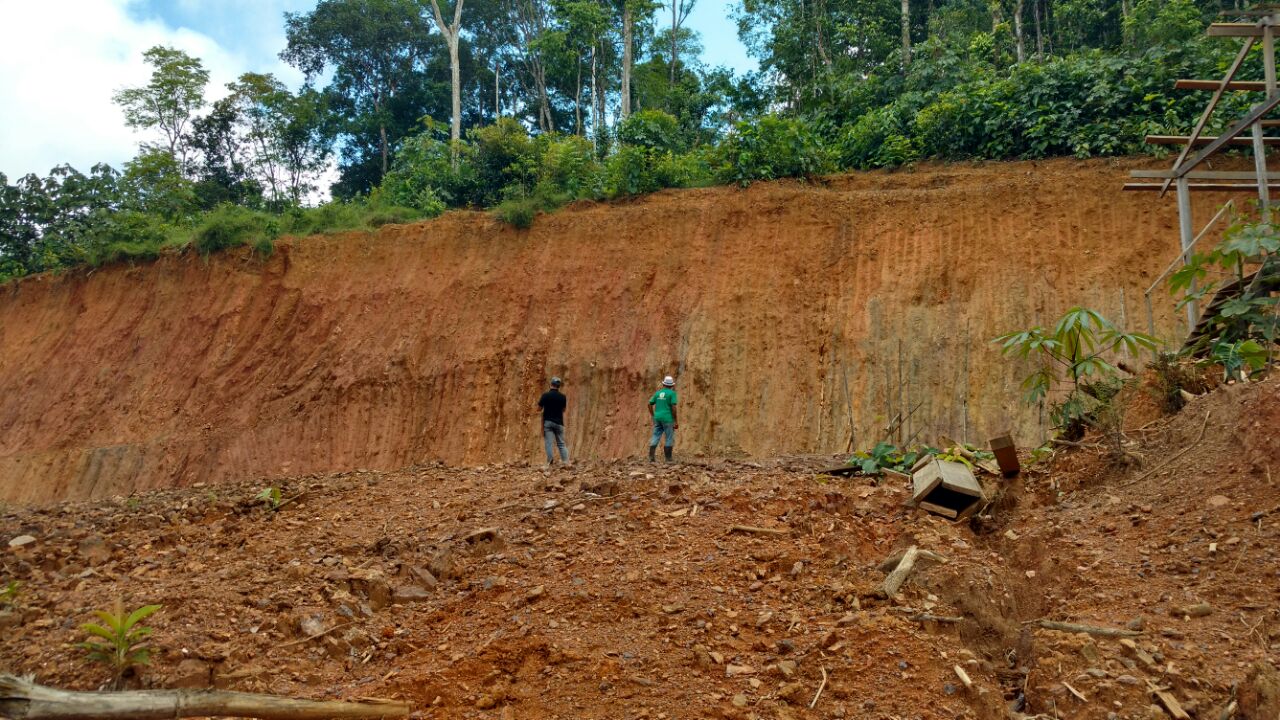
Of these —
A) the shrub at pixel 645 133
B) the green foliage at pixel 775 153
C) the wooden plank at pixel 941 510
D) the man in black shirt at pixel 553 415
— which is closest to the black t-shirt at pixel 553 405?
the man in black shirt at pixel 553 415

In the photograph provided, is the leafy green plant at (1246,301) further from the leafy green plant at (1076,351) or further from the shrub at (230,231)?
the shrub at (230,231)

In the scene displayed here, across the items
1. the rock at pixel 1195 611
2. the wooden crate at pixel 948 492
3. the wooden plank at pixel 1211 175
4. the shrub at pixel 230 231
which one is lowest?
the rock at pixel 1195 611

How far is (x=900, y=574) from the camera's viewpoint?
5922 millimetres

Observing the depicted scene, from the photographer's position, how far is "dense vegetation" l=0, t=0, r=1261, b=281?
690 inches

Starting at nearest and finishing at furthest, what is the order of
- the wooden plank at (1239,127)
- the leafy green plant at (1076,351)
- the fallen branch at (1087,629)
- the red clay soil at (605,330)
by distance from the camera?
the fallen branch at (1087,629), the leafy green plant at (1076,351), the wooden plank at (1239,127), the red clay soil at (605,330)

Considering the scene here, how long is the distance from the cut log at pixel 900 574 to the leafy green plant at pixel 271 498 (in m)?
6.19

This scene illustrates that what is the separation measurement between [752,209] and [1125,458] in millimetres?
10596

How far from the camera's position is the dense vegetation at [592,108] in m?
17.5

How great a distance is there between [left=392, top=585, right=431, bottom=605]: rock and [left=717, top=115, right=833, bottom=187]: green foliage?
1299cm

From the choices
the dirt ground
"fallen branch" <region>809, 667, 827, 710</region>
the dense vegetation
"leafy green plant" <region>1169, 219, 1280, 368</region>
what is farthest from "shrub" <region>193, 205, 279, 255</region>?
"fallen branch" <region>809, 667, 827, 710</region>

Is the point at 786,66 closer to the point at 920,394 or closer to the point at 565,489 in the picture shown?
the point at 920,394

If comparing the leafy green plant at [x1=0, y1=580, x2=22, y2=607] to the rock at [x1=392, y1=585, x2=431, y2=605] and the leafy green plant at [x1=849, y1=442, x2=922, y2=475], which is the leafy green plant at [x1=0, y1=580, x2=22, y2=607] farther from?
A: the leafy green plant at [x1=849, y1=442, x2=922, y2=475]

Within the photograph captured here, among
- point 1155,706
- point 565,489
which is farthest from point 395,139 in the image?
point 1155,706

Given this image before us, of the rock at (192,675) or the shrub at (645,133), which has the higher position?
the shrub at (645,133)
